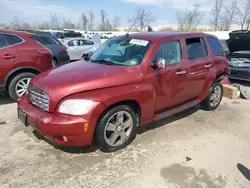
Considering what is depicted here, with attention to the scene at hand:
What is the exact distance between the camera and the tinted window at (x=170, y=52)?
3.99m

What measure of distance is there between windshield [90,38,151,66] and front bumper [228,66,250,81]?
4980mm

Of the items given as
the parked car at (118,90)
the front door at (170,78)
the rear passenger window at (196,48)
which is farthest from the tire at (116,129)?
the rear passenger window at (196,48)

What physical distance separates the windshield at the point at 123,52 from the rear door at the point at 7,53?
2.25 metres

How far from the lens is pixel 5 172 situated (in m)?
3.08

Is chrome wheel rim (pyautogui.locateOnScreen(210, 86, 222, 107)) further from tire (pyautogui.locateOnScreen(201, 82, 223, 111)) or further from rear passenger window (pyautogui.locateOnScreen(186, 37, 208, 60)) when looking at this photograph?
rear passenger window (pyautogui.locateOnScreen(186, 37, 208, 60))

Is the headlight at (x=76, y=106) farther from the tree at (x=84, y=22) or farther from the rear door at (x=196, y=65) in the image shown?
the tree at (x=84, y=22)

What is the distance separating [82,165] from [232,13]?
44.7 metres

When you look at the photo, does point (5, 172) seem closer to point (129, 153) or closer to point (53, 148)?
point (53, 148)

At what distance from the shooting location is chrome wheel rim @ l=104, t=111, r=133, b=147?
3484mm

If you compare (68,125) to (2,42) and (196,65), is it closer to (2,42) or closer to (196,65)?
(196,65)

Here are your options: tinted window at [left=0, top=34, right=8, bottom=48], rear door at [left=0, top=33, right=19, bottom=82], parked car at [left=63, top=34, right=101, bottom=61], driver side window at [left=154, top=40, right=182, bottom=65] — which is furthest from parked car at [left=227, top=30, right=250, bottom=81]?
parked car at [left=63, top=34, right=101, bottom=61]

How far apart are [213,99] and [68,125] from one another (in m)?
3.72

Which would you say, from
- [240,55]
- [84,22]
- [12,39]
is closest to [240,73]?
[240,55]

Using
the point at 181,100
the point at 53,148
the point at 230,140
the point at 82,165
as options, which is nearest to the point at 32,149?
the point at 53,148
